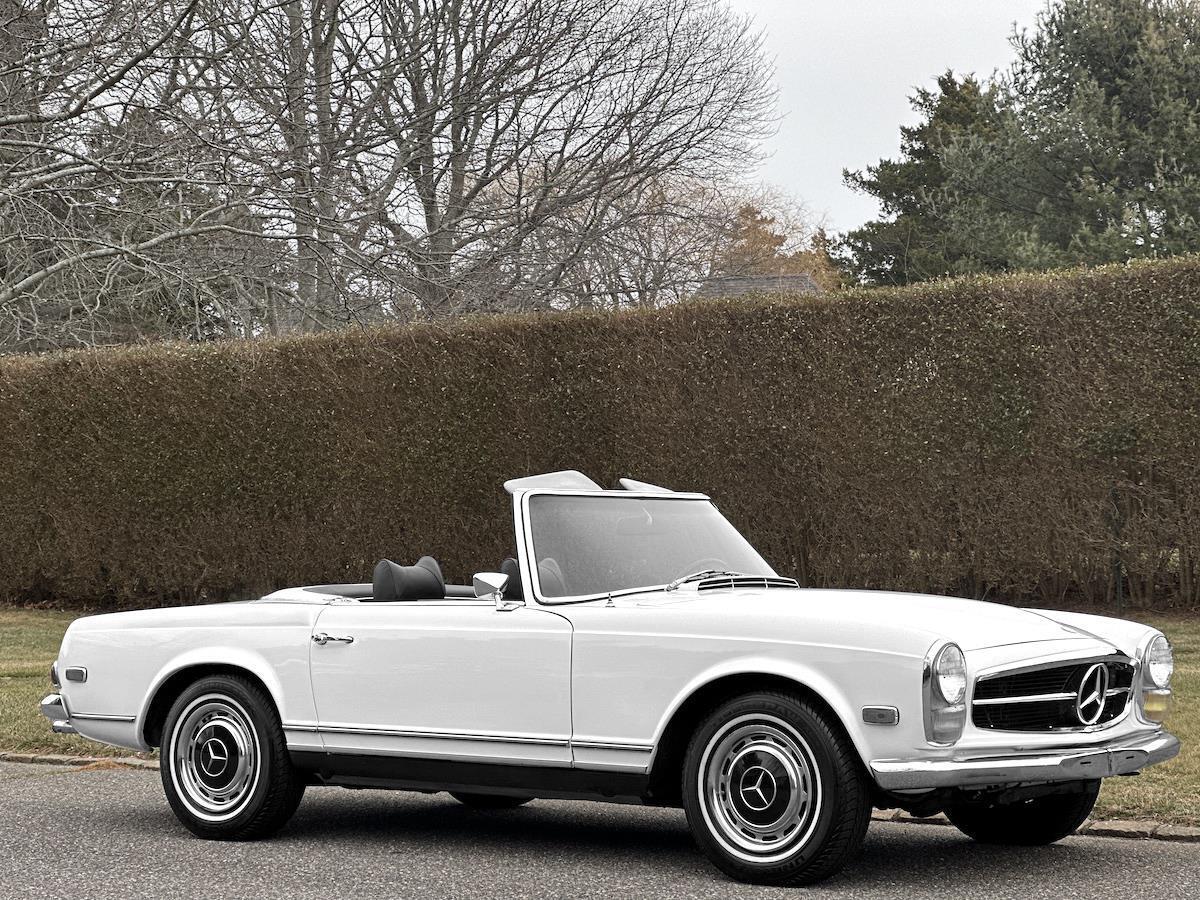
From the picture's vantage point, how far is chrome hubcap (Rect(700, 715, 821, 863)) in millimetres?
5504

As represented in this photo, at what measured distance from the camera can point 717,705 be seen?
5.79m

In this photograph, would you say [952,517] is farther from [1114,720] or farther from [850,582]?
[1114,720]

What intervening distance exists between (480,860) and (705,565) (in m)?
1.60

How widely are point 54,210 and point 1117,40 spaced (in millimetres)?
22190

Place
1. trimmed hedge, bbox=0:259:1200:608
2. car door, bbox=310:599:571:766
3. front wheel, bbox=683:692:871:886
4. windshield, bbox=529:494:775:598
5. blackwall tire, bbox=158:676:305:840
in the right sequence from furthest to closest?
trimmed hedge, bbox=0:259:1200:608 < blackwall tire, bbox=158:676:305:840 < windshield, bbox=529:494:775:598 < car door, bbox=310:599:571:766 < front wheel, bbox=683:692:871:886

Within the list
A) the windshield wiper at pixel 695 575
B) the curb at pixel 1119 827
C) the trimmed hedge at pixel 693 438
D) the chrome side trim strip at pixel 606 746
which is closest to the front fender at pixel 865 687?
the chrome side trim strip at pixel 606 746

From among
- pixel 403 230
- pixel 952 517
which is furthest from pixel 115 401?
pixel 952 517

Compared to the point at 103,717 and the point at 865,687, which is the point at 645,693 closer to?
the point at 865,687

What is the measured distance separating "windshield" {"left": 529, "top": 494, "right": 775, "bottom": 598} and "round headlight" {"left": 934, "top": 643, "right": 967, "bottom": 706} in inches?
59.6

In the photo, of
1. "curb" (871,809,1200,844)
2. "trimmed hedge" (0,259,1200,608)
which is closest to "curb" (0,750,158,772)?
"curb" (871,809,1200,844)

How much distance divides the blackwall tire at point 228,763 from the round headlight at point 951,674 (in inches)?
116

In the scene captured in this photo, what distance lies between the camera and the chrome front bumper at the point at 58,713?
7.27m

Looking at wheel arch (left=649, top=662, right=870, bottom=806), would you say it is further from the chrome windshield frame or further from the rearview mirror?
the rearview mirror

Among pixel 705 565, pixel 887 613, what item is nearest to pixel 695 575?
pixel 705 565
